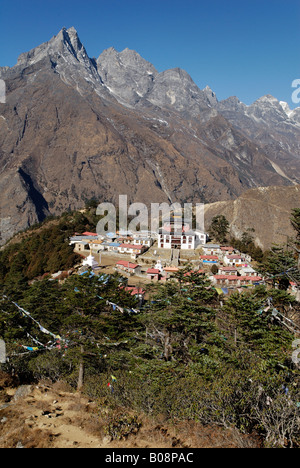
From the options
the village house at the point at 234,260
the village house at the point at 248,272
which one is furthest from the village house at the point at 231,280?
the village house at the point at 234,260

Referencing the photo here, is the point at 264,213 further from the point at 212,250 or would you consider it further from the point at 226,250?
the point at 212,250

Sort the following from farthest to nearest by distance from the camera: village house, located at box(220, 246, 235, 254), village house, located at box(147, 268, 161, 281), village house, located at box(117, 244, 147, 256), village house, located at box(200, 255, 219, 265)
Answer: village house, located at box(117, 244, 147, 256) → village house, located at box(220, 246, 235, 254) → village house, located at box(200, 255, 219, 265) → village house, located at box(147, 268, 161, 281)

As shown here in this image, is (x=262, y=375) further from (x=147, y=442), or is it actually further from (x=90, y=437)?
(x=90, y=437)

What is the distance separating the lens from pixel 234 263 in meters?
43.7

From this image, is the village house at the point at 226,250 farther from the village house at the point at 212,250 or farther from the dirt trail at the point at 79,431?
the dirt trail at the point at 79,431

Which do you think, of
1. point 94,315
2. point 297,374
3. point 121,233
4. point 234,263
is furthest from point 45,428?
point 121,233

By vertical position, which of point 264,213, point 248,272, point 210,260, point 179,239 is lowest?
point 248,272

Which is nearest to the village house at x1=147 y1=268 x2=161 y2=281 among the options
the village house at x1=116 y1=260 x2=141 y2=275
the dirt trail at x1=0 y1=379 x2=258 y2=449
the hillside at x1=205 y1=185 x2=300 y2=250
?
the village house at x1=116 y1=260 x2=141 y2=275

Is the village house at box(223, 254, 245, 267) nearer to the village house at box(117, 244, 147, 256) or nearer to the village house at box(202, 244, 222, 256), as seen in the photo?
the village house at box(202, 244, 222, 256)

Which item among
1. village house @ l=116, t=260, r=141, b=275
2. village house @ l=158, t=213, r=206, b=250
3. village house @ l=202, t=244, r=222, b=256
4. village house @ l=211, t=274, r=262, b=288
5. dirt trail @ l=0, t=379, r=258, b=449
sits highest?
village house @ l=158, t=213, r=206, b=250

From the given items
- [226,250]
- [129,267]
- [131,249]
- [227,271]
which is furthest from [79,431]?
[226,250]

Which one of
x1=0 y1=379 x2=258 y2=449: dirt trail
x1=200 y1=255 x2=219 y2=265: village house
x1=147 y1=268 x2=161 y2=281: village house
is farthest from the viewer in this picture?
x1=200 y1=255 x2=219 y2=265: village house

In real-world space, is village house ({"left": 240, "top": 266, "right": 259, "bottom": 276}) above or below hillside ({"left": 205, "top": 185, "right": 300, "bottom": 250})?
below
